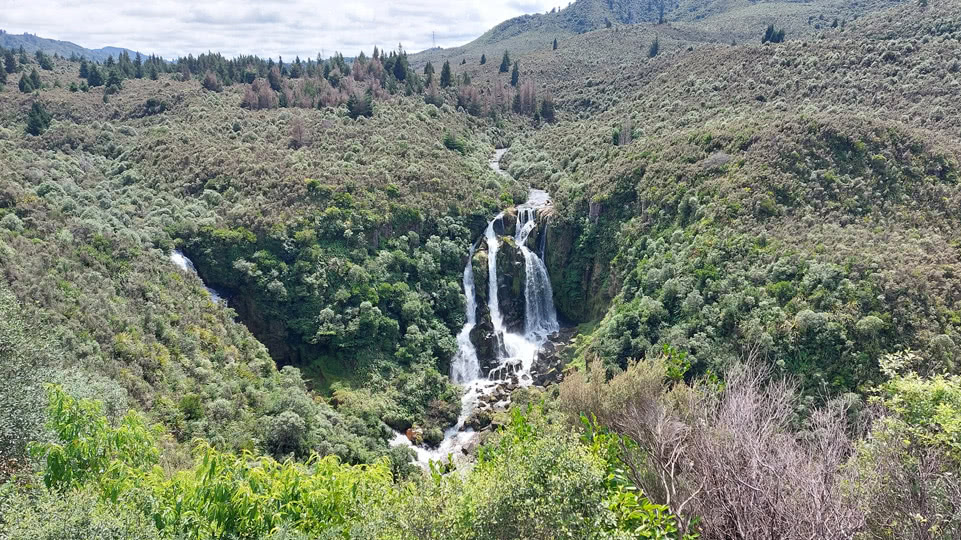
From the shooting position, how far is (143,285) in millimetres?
32812

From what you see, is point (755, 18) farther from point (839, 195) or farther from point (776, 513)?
point (776, 513)

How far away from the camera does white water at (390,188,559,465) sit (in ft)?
133

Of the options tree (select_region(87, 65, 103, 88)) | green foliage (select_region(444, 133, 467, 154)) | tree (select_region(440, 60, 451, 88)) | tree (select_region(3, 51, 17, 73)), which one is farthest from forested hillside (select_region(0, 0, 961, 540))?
tree (select_region(440, 60, 451, 88))

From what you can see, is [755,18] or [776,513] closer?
[776,513]

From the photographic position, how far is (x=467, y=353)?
1737 inches

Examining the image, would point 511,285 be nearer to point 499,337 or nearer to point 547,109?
point 499,337

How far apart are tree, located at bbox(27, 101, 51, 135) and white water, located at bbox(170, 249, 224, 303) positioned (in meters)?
31.2

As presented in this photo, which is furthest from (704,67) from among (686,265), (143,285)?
(143,285)

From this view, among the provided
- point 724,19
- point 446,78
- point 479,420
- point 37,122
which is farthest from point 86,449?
point 724,19

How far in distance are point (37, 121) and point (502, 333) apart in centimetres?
5600

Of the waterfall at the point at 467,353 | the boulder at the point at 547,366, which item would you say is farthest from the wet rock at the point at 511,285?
the boulder at the point at 547,366

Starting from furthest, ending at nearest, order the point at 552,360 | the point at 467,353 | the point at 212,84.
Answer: the point at 212,84 → the point at 467,353 → the point at 552,360

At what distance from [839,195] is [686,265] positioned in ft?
41.1

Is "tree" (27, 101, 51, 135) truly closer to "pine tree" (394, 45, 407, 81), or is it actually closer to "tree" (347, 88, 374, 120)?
"tree" (347, 88, 374, 120)
